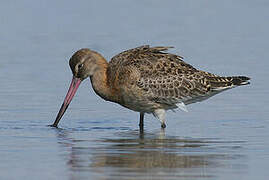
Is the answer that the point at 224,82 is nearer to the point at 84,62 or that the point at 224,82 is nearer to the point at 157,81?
the point at 157,81

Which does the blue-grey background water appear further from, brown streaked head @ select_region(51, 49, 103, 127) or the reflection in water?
brown streaked head @ select_region(51, 49, 103, 127)

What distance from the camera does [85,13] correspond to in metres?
25.0

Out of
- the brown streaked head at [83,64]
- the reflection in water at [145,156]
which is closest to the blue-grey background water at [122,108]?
the reflection in water at [145,156]

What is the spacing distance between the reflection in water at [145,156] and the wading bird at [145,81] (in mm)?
761

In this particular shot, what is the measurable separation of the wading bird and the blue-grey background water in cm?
36

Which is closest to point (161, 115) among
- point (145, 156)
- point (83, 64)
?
point (83, 64)

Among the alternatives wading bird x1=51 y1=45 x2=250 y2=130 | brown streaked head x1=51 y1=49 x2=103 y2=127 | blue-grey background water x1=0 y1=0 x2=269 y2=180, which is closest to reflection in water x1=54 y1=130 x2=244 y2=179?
blue-grey background water x1=0 y1=0 x2=269 y2=180

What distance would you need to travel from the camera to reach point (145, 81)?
46.6ft

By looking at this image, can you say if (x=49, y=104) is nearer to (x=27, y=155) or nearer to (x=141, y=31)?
(x=27, y=155)

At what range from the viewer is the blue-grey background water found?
36.3 ft

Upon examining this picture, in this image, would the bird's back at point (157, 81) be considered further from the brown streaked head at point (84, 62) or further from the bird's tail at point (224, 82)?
the brown streaked head at point (84, 62)

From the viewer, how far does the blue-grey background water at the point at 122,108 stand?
436 inches

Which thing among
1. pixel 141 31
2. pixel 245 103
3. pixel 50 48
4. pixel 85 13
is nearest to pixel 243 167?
pixel 245 103

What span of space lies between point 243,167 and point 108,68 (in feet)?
13.7
